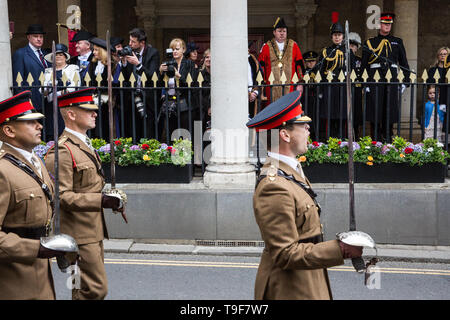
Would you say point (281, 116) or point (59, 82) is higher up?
point (59, 82)

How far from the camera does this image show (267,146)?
350cm

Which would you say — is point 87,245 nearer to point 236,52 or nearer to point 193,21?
point 236,52

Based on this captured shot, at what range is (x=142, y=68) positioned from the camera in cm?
908

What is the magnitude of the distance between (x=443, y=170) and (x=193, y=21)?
9.72m

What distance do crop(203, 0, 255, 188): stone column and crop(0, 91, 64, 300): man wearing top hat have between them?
4583 millimetres

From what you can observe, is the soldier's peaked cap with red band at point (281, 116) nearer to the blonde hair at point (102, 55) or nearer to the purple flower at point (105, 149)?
the purple flower at point (105, 149)

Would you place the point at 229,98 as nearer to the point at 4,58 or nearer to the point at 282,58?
the point at 282,58

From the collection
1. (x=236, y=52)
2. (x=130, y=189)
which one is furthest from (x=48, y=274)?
(x=236, y=52)

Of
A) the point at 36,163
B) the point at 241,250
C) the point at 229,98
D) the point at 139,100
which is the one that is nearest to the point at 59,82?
the point at 139,100

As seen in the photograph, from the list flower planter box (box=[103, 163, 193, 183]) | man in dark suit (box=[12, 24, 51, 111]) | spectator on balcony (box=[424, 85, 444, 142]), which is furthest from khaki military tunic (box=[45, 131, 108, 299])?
spectator on balcony (box=[424, 85, 444, 142])

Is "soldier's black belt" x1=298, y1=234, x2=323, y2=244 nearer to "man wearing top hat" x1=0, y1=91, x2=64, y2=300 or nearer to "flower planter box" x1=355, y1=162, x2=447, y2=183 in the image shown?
"man wearing top hat" x1=0, y1=91, x2=64, y2=300

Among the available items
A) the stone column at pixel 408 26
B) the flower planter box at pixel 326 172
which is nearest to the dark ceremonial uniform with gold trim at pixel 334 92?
the flower planter box at pixel 326 172

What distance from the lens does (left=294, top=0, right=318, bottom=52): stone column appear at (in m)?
16.2

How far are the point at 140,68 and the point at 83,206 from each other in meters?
4.77
